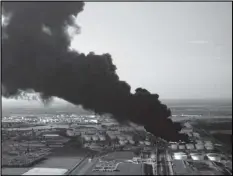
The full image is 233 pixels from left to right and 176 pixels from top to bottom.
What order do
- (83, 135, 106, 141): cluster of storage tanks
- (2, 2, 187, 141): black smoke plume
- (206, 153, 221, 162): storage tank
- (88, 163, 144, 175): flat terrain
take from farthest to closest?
(83, 135, 106, 141): cluster of storage tanks
(2, 2, 187, 141): black smoke plume
(206, 153, 221, 162): storage tank
(88, 163, 144, 175): flat terrain

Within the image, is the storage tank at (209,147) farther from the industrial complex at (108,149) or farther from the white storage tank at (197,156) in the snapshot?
the white storage tank at (197,156)

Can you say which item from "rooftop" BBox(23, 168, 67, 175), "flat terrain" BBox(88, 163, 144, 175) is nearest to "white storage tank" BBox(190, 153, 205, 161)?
"flat terrain" BBox(88, 163, 144, 175)

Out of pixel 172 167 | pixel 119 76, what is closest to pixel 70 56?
pixel 119 76

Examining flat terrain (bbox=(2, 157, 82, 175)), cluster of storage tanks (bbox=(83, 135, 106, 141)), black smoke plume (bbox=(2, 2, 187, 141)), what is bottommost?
flat terrain (bbox=(2, 157, 82, 175))

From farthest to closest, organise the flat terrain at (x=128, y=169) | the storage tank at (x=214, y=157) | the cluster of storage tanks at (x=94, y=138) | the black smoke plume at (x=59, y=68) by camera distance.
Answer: the cluster of storage tanks at (x=94, y=138) → the black smoke plume at (x=59, y=68) → the storage tank at (x=214, y=157) → the flat terrain at (x=128, y=169)

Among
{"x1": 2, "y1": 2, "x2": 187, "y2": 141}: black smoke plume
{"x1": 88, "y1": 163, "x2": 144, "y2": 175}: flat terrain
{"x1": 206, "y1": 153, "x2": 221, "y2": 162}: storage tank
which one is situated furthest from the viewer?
{"x1": 2, "y1": 2, "x2": 187, "y2": 141}: black smoke plume

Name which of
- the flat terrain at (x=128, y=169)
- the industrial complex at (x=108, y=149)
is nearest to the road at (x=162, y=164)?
the industrial complex at (x=108, y=149)

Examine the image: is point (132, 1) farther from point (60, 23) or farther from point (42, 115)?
point (42, 115)

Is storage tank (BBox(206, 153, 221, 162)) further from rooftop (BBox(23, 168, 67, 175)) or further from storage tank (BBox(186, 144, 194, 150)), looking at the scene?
rooftop (BBox(23, 168, 67, 175))

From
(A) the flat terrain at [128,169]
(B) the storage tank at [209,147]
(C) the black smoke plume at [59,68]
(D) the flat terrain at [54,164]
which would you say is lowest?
(A) the flat terrain at [128,169]
